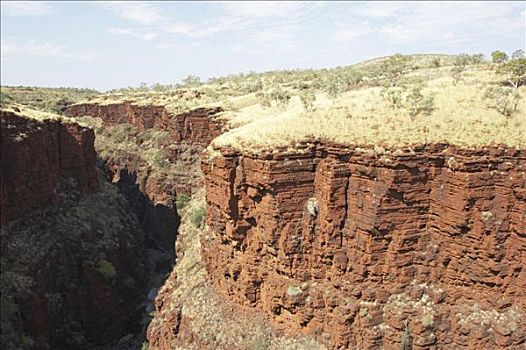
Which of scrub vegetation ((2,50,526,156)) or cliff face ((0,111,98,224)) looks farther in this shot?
cliff face ((0,111,98,224))

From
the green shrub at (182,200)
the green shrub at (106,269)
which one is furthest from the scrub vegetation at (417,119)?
the green shrub at (182,200)

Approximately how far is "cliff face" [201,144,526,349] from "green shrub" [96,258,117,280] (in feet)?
50.1

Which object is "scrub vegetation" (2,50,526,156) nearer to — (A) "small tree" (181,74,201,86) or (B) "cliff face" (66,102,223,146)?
(B) "cliff face" (66,102,223,146)

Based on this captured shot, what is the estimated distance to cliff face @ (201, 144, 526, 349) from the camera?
17.3 meters

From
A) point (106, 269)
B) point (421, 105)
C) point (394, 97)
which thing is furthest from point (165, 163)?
point (421, 105)

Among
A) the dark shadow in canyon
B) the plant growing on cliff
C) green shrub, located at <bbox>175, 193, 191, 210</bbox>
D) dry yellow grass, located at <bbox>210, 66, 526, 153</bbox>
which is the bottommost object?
the dark shadow in canyon

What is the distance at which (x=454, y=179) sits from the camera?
17547mm

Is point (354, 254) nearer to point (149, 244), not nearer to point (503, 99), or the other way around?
point (503, 99)

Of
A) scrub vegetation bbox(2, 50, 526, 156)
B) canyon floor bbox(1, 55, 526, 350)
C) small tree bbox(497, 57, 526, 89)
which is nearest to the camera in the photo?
canyon floor bbox(1, 55, 526, 350)

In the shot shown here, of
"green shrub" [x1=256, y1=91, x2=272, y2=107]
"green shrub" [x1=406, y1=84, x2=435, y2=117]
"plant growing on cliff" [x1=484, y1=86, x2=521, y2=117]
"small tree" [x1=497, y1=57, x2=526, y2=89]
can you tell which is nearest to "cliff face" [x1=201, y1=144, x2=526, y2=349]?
"green shrub" [x1=406, y1=84, x2=435, y2=117]

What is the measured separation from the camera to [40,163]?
3291 cm

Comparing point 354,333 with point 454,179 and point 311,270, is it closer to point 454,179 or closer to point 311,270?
point 311,270

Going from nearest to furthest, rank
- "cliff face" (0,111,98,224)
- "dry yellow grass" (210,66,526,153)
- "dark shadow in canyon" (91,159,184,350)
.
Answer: "dry yellow grass" (210,66,526,153) < "cliff face" (0,111,98,224) < "dark shadow in canyon" (91,159,184,350)

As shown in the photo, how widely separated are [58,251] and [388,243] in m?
22.6
